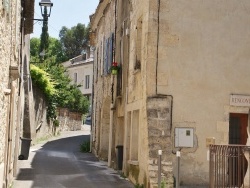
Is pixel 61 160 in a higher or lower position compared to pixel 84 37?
lower

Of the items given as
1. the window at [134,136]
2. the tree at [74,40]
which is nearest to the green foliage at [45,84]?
the window at [134,136]

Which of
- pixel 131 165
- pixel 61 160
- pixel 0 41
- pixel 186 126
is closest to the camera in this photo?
pixel 0 41

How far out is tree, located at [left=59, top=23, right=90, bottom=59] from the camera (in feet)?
215

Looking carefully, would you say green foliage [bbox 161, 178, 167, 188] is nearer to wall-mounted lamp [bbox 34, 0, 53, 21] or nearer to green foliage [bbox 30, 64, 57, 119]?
wall-mounted lamp [bbox 34, 0, 53, 21]

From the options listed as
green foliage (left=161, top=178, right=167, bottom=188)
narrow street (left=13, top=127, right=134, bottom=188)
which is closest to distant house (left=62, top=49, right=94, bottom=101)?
narrow street (left=13, top=127, right=134, bottom=188)

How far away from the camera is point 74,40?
65.8 meters

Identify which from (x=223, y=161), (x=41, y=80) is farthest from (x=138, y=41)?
(x=41, y=80)

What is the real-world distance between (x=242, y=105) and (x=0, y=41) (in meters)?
6.87

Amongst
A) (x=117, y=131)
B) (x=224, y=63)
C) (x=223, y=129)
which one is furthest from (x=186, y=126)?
(x=117, y=131)

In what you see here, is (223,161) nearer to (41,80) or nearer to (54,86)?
(41,80)

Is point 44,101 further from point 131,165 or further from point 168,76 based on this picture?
point 168,76

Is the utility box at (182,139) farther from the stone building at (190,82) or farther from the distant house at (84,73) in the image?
the distant house at (84,73)

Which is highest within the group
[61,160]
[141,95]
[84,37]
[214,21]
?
[84,37]

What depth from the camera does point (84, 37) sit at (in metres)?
65.8
